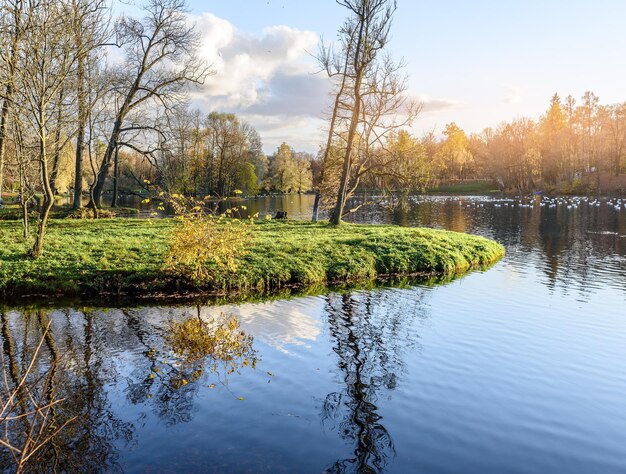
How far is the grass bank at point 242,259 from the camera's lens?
18.2 meters

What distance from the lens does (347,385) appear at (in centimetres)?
1075

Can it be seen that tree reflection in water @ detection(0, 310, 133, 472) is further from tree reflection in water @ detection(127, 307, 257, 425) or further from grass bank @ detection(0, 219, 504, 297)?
grass bank @ detection(0, 219, 504, 297)

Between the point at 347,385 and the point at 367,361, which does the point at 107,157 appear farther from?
the point at 347,385

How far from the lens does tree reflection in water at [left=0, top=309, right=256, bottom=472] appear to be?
26.7 feet

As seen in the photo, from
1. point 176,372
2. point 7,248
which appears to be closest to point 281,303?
point 176,372

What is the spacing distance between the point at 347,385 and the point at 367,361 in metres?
1.54

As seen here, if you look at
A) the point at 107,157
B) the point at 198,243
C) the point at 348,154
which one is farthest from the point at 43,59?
the point at 107,157

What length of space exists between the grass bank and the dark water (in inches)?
82.2

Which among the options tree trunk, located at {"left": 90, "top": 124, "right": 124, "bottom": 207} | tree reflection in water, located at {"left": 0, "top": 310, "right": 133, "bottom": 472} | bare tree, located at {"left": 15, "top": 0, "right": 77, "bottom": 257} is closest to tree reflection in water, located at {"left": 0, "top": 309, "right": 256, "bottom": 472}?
tree reflection in water, located at {"left": 0, "top": 310, "right": 133, "bottom": 472}

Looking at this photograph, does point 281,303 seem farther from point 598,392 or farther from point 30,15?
point 30,15

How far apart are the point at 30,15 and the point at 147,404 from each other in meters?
15.3

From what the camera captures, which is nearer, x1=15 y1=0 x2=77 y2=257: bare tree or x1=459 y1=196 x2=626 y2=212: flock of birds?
x1=15 y1=0 x2=77 y2=257: bare tree

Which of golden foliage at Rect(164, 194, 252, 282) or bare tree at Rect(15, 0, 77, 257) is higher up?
bare tree at Rect(15, 0, 77, 257)

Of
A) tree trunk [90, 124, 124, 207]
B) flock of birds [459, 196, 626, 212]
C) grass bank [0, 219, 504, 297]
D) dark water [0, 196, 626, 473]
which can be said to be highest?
tree trunk [90, 124, 124, 207]
